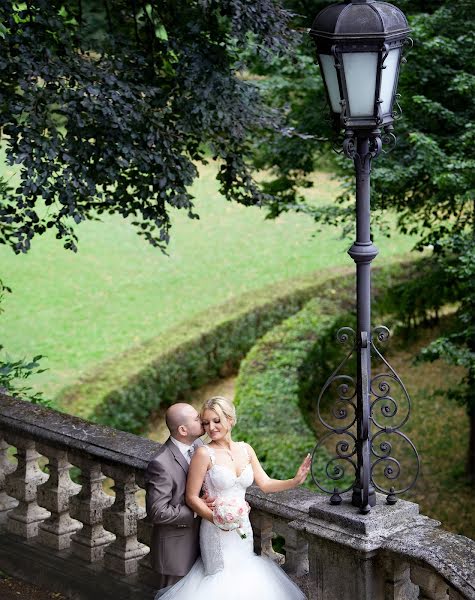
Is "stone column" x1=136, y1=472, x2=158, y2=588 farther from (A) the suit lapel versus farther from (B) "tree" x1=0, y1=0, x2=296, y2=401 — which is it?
(B) "tree" x1=0, y1=0, x2=296, y2=401

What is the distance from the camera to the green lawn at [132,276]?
18.8m

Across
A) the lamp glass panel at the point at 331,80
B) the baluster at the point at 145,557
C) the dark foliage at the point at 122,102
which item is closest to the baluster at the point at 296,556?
the baluster at the point at 145,557

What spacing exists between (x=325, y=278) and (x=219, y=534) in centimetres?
1432

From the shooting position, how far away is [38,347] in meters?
18.3

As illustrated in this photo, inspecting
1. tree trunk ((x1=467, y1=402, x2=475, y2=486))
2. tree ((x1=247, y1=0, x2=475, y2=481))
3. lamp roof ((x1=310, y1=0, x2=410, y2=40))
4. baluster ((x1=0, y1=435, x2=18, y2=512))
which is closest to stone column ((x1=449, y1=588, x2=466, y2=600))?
lamp roof ((x1=310, y1=0, x2=410, y2=40))

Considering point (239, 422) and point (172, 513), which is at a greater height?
point (172, 513)

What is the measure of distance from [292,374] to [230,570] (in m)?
8.93

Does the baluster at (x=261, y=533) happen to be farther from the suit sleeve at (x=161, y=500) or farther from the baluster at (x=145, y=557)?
the baluster at (x=145, y=557)

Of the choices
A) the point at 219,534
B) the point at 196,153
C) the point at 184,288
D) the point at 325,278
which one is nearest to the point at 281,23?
the point at 196,153

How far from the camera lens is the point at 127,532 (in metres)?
5.84

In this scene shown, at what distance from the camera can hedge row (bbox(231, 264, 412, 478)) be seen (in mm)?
11336

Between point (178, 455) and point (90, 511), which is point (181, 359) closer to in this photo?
point (90, 511)

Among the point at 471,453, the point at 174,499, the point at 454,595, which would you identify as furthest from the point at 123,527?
the point at 471,453

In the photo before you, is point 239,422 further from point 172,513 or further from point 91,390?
point 172,513
